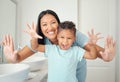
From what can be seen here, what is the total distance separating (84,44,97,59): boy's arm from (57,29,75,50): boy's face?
3.9 inches

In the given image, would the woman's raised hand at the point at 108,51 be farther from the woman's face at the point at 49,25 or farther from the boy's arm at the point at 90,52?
the woman's face at the point at 49,25

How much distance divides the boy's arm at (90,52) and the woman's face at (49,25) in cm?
18

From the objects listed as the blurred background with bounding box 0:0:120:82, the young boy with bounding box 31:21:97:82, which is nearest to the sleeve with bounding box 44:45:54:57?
the young boy with bounding box 31:21:97:82

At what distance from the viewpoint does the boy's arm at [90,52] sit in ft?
3.01

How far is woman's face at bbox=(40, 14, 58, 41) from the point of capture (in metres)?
0.91

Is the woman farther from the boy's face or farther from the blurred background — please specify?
the blurred background

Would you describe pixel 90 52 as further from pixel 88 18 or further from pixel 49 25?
pixel 88 18

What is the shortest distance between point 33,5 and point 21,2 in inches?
6.3

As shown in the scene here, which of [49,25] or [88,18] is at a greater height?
[88,18]

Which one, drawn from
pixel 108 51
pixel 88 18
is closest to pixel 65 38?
pixel 108 51

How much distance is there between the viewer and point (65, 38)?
915mm

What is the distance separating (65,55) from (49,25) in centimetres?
16

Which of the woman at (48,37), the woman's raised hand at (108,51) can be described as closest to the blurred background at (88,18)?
the woman at (48,37)

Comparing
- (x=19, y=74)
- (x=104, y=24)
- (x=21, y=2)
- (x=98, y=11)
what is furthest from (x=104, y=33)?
(x=19, y=74)
